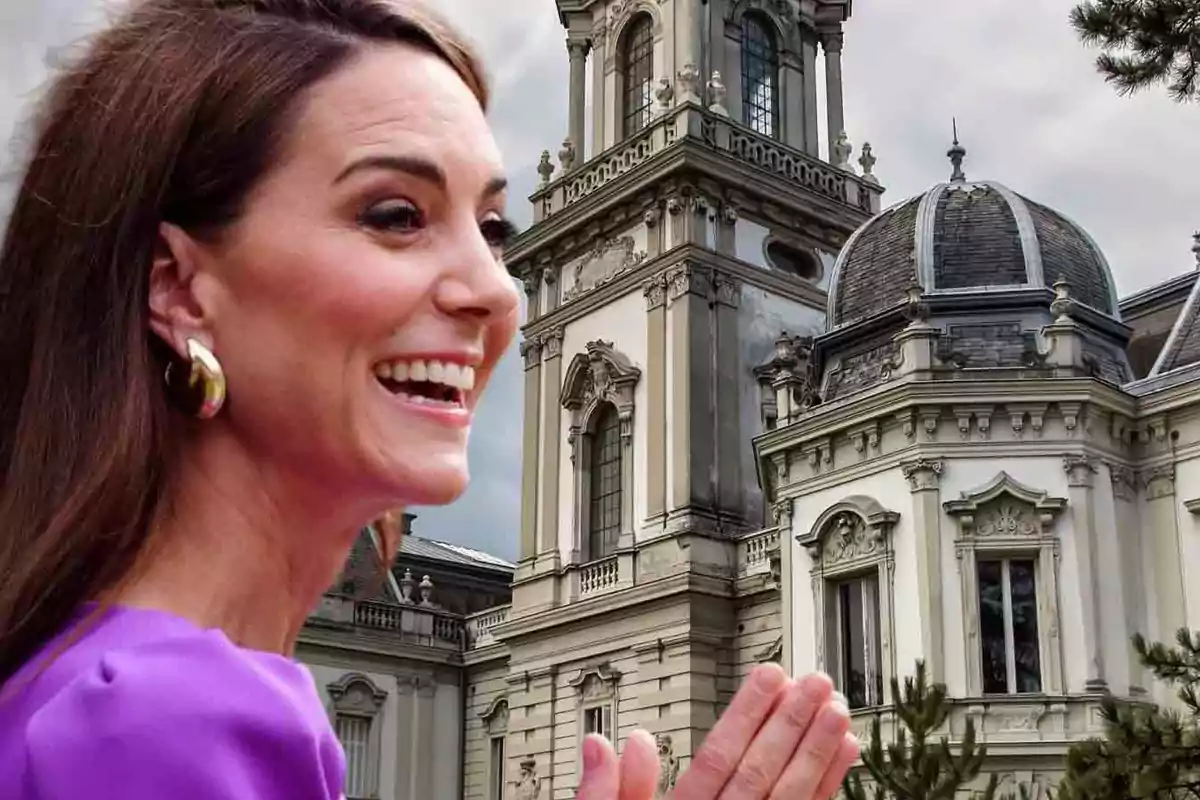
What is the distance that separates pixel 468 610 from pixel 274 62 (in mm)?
31904

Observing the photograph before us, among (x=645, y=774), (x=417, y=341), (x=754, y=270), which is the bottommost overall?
(x=645, y=774)

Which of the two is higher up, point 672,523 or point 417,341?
point 672,523

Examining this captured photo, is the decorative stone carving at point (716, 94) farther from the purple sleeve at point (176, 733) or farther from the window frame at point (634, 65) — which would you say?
the purple sleeve at point (176, 733)

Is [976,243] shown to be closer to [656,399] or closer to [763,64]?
[656,399]

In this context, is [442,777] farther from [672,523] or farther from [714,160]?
[714,160]

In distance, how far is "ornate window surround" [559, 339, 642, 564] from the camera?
22.9 m

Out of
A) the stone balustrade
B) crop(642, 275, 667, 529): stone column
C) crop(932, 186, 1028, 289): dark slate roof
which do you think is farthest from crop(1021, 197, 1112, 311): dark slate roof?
crop(642, 275, 667, 529): stone column

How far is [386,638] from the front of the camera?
29062mm

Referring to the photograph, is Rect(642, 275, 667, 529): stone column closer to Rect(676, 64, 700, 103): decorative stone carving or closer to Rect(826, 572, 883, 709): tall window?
Rect(676, 64, 700, 103): decorative stone carving

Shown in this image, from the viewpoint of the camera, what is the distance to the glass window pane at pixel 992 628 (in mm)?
16016

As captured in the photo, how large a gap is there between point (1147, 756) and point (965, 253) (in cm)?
1023

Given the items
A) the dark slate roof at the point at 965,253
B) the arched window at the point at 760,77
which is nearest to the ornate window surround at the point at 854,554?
the dark slate roof at the point at 965,253

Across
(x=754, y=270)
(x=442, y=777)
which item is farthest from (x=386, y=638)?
(x=754, y=270)

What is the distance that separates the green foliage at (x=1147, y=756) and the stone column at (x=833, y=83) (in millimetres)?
17749
